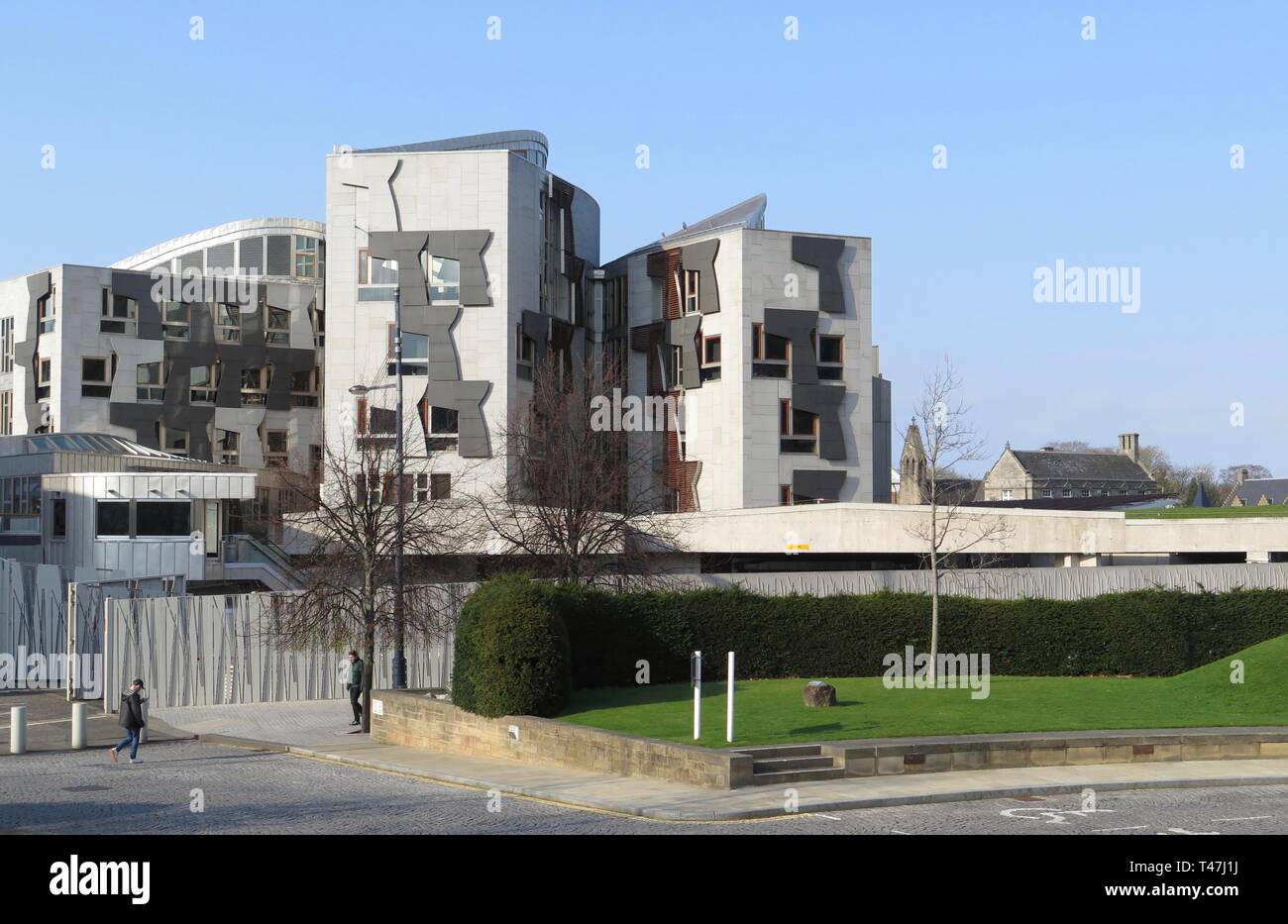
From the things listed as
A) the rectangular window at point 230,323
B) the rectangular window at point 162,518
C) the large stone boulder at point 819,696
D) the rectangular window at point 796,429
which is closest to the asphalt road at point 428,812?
the large stone boulder at point 819,696

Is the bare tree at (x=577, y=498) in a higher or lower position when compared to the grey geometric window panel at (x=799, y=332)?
lower

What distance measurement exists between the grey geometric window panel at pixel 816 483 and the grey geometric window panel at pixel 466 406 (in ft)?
44.1

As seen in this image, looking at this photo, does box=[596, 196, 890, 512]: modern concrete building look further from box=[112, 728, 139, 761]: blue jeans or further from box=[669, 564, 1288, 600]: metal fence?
box=[112, 728, 139, 761]: blue jeans

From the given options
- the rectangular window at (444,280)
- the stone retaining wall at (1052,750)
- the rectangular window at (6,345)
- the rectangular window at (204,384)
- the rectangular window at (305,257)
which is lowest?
the stone retaining wall at (1052,750)

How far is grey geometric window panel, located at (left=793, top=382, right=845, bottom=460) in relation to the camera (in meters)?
61.2

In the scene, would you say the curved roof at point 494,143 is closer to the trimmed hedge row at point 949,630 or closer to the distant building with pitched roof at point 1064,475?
the trimmed hedge row at point 949,630

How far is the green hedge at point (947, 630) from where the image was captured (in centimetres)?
2920

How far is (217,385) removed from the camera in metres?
67.5

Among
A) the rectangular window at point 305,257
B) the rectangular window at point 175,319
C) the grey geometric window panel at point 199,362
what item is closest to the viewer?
the grey geometric window panel at point 199,362

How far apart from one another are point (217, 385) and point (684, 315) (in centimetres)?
2277

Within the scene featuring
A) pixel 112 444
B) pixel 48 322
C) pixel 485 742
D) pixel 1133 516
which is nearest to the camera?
pixel 485 742

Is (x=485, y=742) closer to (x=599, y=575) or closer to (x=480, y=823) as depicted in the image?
(x=480, y=823)

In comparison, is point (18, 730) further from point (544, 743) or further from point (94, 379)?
point (94, 379)
